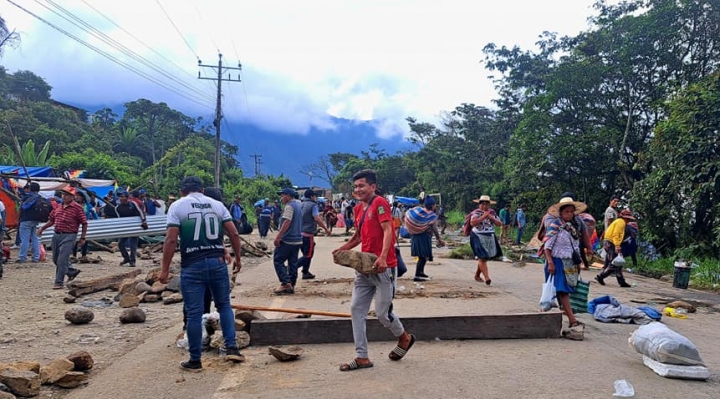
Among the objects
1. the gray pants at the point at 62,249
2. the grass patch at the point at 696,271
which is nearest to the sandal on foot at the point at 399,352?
the gray pants at the point at 62,249

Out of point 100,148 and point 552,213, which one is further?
point 100,148

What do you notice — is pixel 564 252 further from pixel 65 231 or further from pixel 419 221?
pixel 65 231

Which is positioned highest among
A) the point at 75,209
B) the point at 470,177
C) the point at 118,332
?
the point at 470,177

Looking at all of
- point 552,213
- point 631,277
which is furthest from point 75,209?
point 631,277

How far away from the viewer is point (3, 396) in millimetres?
3807

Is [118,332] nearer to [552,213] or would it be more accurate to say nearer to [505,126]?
[552,213]

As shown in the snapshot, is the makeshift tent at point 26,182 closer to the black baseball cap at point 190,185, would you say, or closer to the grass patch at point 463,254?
the black baseball cap at point 190,185

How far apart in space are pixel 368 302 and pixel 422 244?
5701mm

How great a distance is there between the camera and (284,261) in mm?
8859

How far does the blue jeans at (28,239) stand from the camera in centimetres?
1230

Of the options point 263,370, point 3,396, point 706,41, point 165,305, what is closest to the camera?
point 3,396

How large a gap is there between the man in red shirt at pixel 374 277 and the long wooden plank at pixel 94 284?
18.9 ft

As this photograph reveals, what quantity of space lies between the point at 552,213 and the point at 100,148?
129ft

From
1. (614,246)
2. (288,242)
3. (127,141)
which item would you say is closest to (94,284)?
(288,242)
